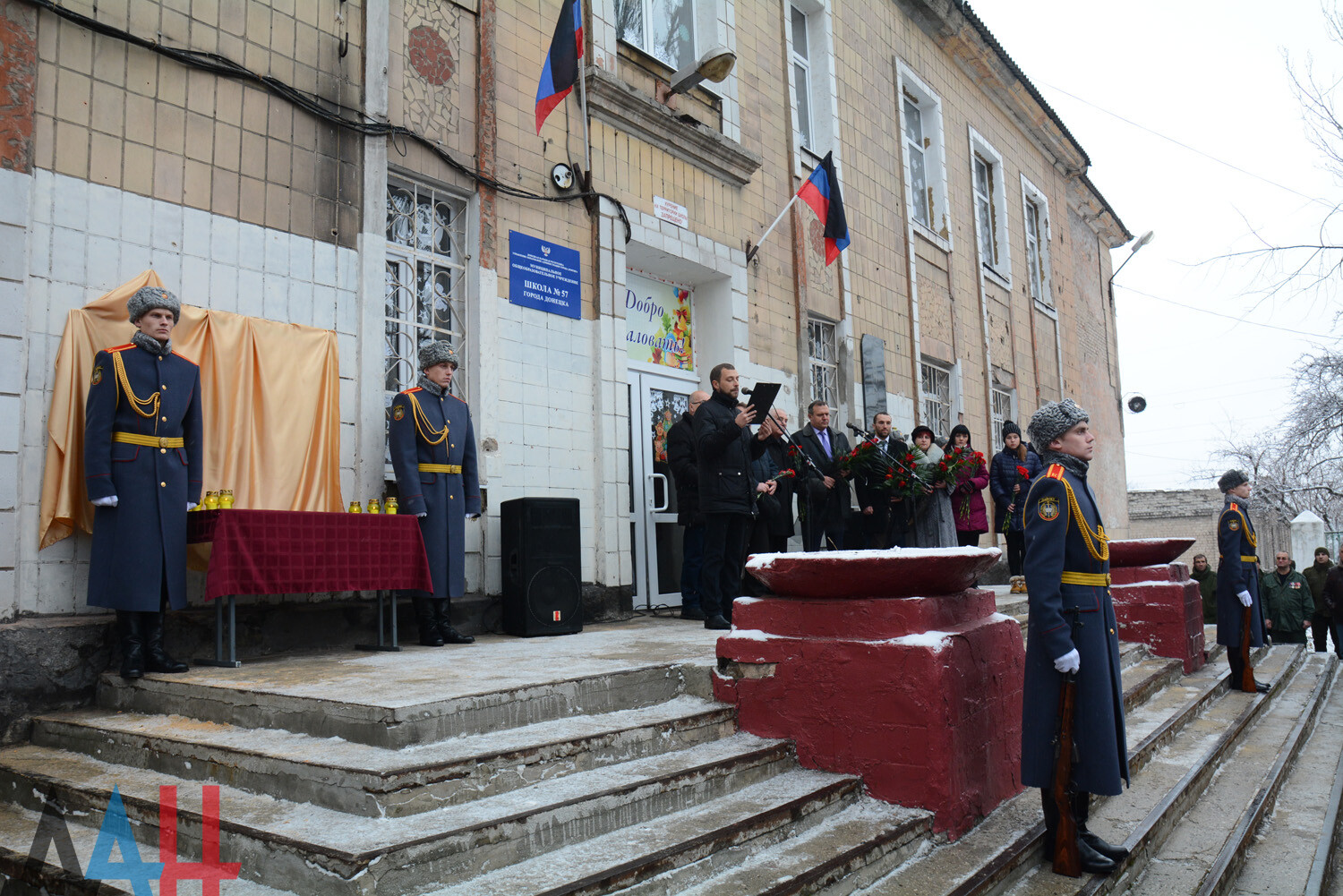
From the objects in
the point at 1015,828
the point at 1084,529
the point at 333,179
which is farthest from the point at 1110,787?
the point at 333,179

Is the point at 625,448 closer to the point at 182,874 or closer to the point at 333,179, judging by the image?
the point at 333,179

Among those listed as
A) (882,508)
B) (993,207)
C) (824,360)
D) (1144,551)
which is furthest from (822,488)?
(993,207)

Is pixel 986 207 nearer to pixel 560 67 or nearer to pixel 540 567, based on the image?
pixel 560 67

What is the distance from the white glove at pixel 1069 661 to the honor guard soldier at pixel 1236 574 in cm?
480

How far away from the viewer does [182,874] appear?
290 cm

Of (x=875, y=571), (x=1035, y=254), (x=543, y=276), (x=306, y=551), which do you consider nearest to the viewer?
(x=875, y=571)

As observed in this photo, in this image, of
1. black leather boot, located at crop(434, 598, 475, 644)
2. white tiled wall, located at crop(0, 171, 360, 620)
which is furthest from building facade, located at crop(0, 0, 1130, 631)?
black leather boot, located at crop(434, 598, 475, 644)

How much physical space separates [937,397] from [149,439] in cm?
1149

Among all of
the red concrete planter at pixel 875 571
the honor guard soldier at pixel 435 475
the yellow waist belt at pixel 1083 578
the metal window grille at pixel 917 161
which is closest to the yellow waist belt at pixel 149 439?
the honor guard soldier at pixel 435 475

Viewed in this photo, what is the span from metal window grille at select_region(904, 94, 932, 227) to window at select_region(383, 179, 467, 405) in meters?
9.08

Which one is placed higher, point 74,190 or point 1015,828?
point 74,190

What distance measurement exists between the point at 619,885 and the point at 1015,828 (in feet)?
6.43

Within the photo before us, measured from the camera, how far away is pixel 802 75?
1222 centimetres

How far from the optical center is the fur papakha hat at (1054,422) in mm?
4082
